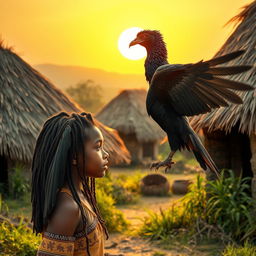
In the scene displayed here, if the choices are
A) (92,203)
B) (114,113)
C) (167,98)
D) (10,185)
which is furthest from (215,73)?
(114,113)

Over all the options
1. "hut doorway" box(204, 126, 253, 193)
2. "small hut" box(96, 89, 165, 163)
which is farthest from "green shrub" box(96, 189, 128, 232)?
"small hut" box(96, 89, 165, 163)

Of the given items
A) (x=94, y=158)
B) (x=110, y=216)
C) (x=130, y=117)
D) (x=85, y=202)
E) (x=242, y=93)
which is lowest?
(x=110, y=216)

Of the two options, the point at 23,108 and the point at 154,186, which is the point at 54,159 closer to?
the point at 23,108

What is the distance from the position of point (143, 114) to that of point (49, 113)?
9876 mm

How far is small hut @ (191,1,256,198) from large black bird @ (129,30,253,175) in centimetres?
382

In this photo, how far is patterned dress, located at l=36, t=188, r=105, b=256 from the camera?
1.67m

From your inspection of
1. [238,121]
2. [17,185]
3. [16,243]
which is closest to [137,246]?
[16,243]

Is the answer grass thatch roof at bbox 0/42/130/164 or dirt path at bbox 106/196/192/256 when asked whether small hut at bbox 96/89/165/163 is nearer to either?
grass thatch roof at bbox 0/42/130/164

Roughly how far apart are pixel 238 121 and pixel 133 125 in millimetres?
11643

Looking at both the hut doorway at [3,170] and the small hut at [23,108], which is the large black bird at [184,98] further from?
the hut doorway at [3,170]

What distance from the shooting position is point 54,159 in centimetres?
169

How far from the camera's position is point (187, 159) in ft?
63.2

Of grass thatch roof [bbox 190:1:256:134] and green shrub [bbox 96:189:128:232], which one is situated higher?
grass thatch roof [bbox 190:1:256:134]

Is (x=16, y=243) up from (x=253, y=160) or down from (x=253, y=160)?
down
